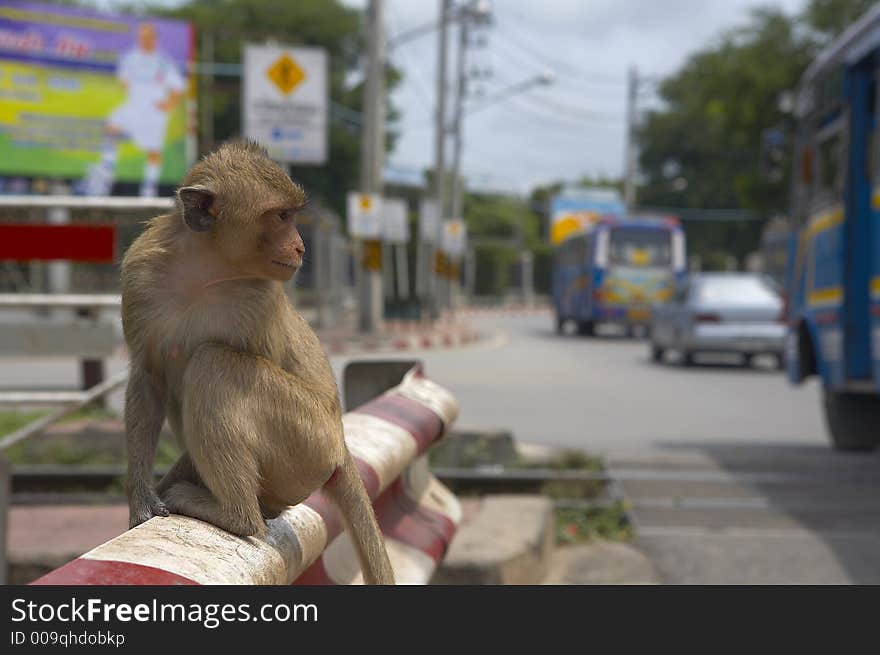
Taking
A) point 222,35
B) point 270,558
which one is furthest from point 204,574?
point 222,35

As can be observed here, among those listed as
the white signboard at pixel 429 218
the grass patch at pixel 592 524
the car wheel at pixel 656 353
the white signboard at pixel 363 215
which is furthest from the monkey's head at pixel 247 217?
the white signboard at pixel 429 218

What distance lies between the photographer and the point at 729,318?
57.3 ft

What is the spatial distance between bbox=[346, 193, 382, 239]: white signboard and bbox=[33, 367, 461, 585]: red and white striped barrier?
49.5 ft

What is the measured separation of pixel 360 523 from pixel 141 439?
50 cm

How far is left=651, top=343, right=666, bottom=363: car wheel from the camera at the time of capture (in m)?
20.0

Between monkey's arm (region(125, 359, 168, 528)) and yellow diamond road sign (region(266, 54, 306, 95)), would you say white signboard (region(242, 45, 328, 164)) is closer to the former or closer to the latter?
yellow diamond road sign (region(266, 54, 306, 95))

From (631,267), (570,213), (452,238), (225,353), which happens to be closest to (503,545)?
(225,353)

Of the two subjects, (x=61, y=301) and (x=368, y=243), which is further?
(x=368, y=243)

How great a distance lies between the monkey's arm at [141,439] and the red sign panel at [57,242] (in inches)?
102

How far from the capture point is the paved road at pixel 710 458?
5.52 metres

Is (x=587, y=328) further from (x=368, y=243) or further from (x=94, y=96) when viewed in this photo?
(x=94, y=96)

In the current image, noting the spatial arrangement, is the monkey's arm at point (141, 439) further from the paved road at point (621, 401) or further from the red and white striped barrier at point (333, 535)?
the paved road at point (621, 401)

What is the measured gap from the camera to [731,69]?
3172 centimetres

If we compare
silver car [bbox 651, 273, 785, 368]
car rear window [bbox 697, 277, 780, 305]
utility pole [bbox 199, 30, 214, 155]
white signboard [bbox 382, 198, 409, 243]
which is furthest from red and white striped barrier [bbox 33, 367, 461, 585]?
utility pole [bbox 199, 30, 214, 155]
